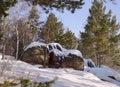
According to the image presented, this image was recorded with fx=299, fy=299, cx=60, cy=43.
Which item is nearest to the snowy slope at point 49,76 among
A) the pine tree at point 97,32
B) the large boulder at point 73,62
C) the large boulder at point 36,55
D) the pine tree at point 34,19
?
the large boulder at point 73,62

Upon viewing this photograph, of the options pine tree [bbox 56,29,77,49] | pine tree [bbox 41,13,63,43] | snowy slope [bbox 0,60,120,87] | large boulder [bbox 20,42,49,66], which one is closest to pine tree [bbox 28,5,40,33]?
pine tree [bbox 41,13,63,43]

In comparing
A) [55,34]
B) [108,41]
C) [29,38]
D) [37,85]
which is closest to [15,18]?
[55,34]

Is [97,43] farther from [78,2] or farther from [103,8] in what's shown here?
[78,2]

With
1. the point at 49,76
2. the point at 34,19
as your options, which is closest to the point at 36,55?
the point at 49,76

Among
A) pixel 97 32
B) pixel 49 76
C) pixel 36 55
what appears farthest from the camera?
pixel 97 32

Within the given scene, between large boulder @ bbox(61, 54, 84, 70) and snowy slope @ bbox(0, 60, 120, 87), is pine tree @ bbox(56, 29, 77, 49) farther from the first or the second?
snowy slope @ bbox(0, 60, 120, 87)

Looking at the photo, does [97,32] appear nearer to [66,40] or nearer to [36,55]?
[66,40]

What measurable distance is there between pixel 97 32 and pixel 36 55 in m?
14.4

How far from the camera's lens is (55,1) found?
10234mm

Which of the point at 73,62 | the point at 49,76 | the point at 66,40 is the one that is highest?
the point at 66,40

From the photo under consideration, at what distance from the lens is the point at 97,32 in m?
40.7

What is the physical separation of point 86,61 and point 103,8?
1142 centimetres

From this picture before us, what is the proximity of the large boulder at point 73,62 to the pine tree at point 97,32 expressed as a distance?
12.5m

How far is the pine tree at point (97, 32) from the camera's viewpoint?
133 ft
